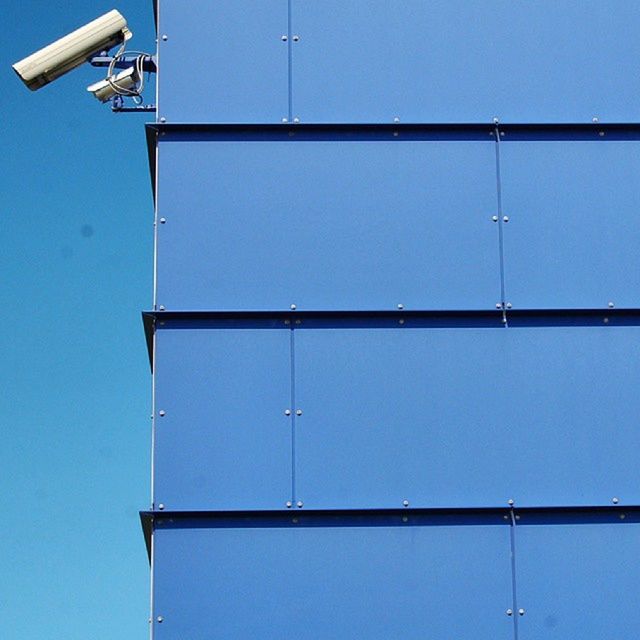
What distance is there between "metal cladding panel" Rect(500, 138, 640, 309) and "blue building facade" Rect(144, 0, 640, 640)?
0.02 metres

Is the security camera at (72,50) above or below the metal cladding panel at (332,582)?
above

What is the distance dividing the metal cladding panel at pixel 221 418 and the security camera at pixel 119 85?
101 inches

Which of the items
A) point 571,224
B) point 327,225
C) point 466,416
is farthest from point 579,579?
point 327,225

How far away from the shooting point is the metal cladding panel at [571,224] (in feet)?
41.5

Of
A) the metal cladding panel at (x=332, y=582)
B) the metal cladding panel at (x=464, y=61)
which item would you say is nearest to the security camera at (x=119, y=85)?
the metal cladding panel at (x=464, y=61)

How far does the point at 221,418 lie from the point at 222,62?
2.98 m

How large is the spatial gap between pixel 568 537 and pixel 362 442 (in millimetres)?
1666

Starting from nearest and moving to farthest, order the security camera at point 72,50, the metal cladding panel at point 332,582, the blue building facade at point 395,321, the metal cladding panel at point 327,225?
1. the metal cladding panel at point 332,582
2. the blue building facade at point 395,321
3. the metal cladding panel at point 327,225
4. the security camera at point 72,50

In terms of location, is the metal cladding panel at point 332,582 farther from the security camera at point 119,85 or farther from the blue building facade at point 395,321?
the security camera at point 119,85

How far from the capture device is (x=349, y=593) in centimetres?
1180

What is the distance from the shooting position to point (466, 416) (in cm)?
1228

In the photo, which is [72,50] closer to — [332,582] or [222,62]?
[222,62]

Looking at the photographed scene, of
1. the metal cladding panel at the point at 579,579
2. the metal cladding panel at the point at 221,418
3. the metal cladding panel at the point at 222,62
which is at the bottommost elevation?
the metal cladding panel at the point at 579,579

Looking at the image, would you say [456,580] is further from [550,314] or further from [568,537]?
[550,314]
